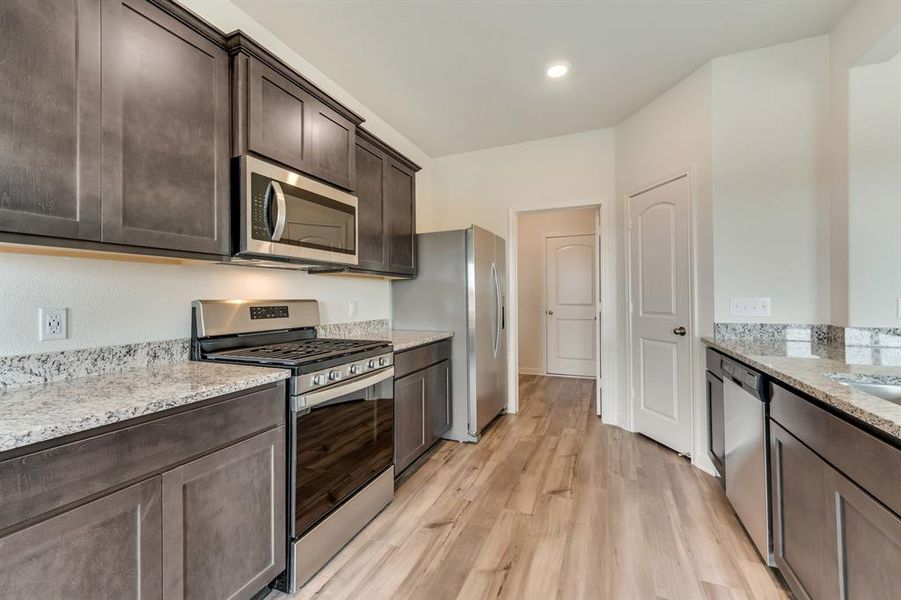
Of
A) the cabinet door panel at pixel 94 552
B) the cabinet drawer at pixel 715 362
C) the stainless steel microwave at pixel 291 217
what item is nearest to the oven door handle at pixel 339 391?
A: the cabinet door panel at pixel 94 552

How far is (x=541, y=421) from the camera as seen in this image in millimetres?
3732

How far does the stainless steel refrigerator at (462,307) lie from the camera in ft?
10.3

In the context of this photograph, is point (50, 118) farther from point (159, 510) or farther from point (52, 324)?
point (159, 510)

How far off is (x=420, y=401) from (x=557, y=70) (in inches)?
96.6

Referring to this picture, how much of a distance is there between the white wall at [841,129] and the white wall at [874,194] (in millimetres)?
34

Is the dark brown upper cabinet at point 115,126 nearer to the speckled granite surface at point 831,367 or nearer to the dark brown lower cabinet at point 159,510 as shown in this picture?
the dark brown lower cabinet at point 159,510

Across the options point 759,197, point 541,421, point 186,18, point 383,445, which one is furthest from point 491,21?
point 541,421

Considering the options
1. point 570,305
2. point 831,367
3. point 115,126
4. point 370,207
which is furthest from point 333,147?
point 570,305

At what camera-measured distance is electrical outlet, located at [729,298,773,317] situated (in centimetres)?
246

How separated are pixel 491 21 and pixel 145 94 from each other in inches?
68.5

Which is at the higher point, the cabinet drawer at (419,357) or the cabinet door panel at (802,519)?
the cabinet drawer at (419,357)

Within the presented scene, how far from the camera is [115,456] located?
1.02 m

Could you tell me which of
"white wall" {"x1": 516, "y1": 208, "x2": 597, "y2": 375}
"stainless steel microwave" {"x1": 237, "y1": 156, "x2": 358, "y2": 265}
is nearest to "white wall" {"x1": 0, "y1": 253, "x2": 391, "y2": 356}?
"stainless steel microwave" {"x1": 237, "y1": 156, "x2": 358, "y2": 265}

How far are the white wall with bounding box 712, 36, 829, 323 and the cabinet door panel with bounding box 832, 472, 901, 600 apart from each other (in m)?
1.63
